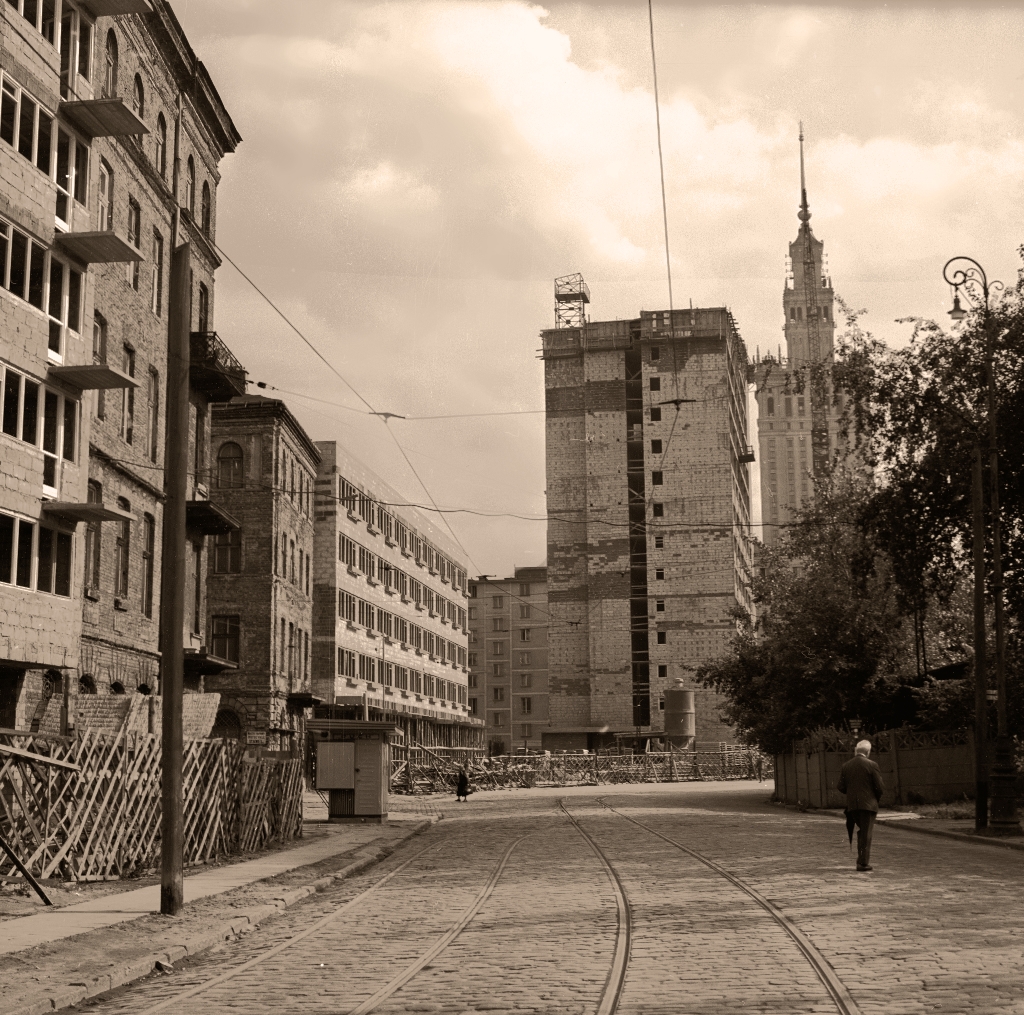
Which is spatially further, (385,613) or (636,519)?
(636,519)

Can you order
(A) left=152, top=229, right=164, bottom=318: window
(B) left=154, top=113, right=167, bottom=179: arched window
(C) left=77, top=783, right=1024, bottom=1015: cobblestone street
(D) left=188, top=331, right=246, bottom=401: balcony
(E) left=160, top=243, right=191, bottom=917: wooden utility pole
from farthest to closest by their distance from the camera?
(D) left=188, top=331, right=246, bottom=401: balcony < (B) left=154, top=113, right=167, bottom=179: arched window < (A) left=152, top=229, right=164, bottom=318: window < (E) left=160, top=243, right=191, bottom=917: wooden utility pole < (C) left=77, top=783, right=1024, bottom=1015: cobblestone street

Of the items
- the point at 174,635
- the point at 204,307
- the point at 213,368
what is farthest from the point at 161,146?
the point at 174,635

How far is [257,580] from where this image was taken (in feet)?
181

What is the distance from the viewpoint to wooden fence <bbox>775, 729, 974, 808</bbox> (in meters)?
35.3

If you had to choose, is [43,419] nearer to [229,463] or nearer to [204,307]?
[204,307]

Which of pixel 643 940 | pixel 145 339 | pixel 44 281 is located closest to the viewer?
pixel 643 940

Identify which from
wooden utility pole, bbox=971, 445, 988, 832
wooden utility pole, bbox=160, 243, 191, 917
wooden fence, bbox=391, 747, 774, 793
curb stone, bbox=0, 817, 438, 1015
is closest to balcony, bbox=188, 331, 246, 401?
wooden fence, bbox=391, 747, 774, 793

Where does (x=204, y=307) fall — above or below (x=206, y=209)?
below

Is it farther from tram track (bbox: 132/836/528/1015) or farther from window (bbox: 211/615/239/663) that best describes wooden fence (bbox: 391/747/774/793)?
tram track (bbox: 132/836/528/1015)

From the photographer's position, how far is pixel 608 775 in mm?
72750

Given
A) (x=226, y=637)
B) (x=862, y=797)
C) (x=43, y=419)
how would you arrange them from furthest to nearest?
(x=226, y=637) < (x=43, y=419) < (x=862, y=797)

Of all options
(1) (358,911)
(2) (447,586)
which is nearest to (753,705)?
(1) (358,911)

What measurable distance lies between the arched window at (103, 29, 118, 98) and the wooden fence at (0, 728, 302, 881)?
17.4 metres

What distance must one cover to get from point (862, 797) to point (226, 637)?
4047 centimetres
